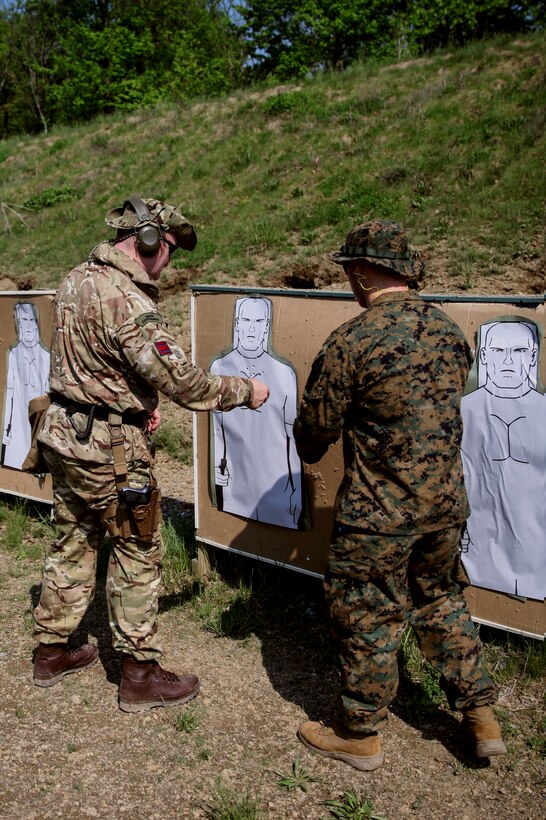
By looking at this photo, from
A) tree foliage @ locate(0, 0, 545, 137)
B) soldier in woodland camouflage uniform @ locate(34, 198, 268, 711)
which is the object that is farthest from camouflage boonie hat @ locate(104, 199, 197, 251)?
tree foliage @ locate(0, 0, 545, 137)

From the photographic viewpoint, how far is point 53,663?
11.2ft

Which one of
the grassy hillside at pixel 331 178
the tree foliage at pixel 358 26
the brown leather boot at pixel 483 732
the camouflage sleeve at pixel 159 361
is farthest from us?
the tree foliage at pixel 358 26

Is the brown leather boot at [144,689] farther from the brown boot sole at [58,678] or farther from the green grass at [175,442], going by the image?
the green grass at [175,442]

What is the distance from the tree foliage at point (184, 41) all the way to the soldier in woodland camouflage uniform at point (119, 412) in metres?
24.7

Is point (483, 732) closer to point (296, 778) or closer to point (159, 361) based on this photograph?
point (296, 778)

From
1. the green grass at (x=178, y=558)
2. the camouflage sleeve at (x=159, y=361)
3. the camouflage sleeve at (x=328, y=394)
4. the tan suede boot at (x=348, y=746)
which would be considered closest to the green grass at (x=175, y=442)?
the green grass at (x=178, y=558)

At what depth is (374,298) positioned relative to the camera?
8.73ft

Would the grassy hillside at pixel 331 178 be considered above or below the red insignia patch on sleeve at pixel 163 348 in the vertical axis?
above

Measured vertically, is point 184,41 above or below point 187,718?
above

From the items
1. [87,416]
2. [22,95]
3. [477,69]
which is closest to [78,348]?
[87,416]

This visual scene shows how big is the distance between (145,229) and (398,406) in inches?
55.1

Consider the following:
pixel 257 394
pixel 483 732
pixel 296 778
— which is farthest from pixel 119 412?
pixel 483 732

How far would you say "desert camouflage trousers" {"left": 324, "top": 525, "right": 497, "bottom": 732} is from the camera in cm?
259

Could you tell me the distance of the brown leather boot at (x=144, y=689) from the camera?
3201mm
